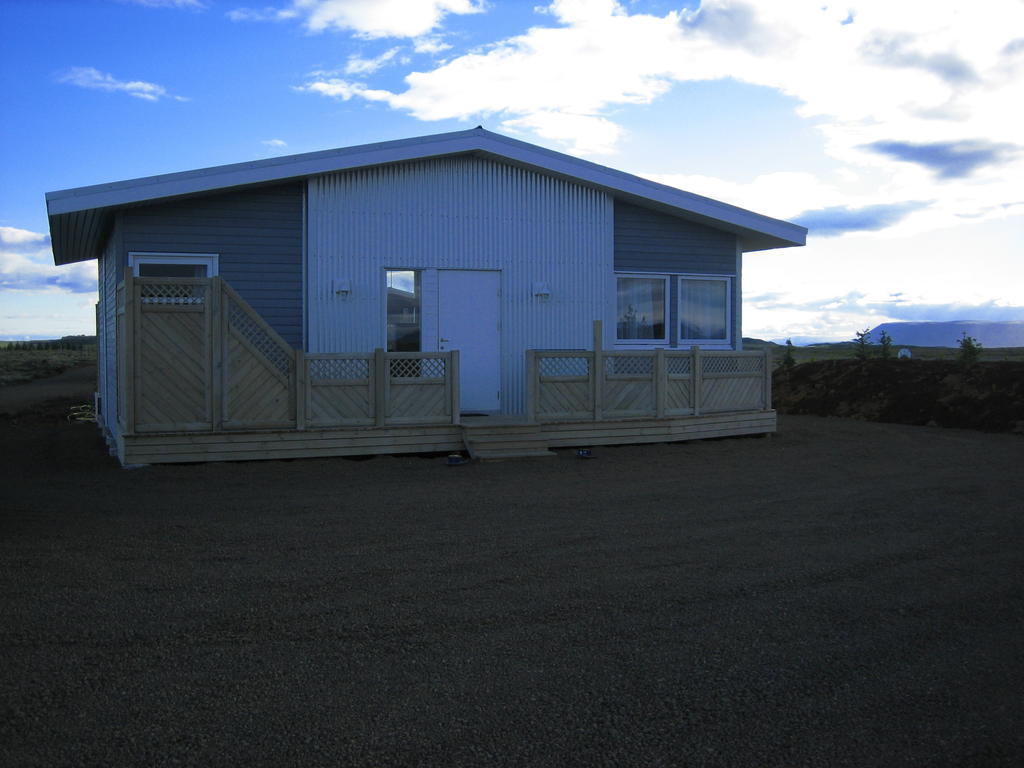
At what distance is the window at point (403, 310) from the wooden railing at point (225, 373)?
1.44 m

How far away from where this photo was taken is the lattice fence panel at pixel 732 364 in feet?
43.5

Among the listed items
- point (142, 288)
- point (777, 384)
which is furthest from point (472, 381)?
point (777, 384)

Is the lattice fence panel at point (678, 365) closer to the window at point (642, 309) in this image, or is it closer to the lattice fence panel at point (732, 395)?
the lattice fence panel at point (732, 395)

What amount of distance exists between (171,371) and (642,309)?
719 centimetres

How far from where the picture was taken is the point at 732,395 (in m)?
13.5

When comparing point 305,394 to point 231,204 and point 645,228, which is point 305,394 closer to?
point 231,204

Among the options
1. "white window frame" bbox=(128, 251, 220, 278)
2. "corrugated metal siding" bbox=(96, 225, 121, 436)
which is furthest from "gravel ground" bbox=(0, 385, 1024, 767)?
"corrugated metal siding" bbox=(96, 225, 121, 436)

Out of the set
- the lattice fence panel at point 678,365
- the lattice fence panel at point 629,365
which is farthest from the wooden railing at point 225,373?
the lattice fence panel at point 678,365

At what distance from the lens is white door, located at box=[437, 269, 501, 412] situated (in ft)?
42.1

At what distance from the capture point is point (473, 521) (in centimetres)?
727

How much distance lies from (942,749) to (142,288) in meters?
9.08

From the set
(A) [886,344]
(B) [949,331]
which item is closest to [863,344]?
(A) [886,344]

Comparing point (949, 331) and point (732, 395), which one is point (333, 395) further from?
point (949, 331)

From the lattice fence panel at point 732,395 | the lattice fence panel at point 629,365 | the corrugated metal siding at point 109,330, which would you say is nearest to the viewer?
the corrugated metal siding at point 109,330
